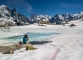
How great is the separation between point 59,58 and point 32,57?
7.86ft

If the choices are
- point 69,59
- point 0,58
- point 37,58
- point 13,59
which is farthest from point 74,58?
point 0,58

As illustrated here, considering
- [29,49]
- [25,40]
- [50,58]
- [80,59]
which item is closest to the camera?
[80,59]

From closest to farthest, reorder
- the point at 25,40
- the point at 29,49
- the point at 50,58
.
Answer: the point at 50,58 → the point at 29,49 → the point at 25,40

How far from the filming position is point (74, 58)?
40.3 ft

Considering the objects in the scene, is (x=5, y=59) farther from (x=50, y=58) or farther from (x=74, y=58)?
(x=74, y=58)

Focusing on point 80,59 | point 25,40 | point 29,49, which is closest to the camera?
point 80,59

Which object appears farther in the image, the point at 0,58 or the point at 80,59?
the point at 0,58

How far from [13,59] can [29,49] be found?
4153 mm

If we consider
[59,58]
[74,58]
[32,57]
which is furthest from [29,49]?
[74,58]

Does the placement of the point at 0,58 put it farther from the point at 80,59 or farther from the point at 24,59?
the point at 80,59

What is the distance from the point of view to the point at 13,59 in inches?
491

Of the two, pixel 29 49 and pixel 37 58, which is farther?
pixel 29 49

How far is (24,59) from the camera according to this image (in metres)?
12.5

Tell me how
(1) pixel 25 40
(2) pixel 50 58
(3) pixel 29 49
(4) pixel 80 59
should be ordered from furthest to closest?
(1) pixel 25 40 < (3) pixel 29 49 < (2) pixel 50 58 < (4) pixel 80 59
